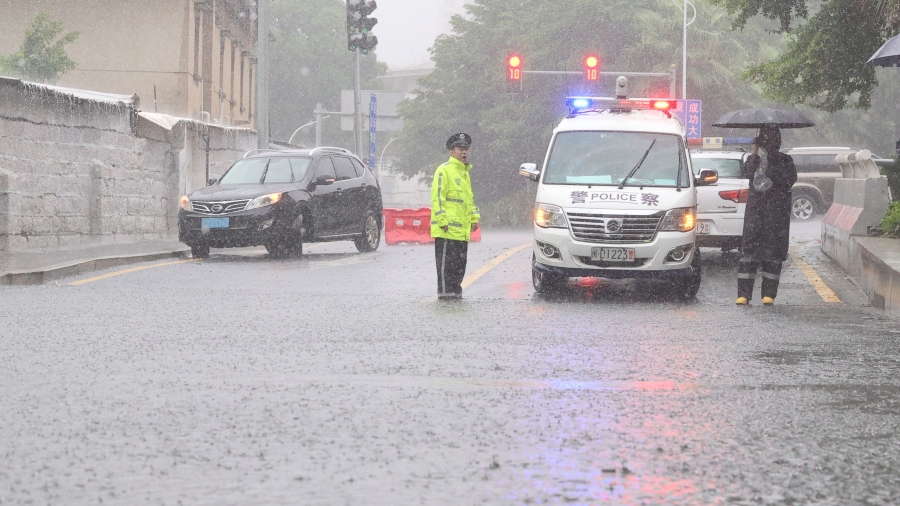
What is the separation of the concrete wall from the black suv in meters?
2.00

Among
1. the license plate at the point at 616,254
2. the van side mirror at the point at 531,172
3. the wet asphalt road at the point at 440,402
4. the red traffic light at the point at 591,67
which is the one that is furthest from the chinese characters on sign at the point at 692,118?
the wet asphalt road at the point at 440,402

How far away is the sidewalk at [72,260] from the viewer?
13945mm

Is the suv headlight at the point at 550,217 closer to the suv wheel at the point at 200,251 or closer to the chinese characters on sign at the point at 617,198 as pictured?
the chinese characters on sign at the point at 617,198

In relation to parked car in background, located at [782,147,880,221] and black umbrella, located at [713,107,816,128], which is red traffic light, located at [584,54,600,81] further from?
black umbrella, located at [713,107,816,128]

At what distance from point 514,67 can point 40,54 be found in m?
11.5

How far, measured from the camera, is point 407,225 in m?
25.3

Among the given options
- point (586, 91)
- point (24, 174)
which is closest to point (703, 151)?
point (24, 174)

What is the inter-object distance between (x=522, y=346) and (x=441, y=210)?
4.06 m

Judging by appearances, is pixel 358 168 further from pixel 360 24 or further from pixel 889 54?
pixel 889 54

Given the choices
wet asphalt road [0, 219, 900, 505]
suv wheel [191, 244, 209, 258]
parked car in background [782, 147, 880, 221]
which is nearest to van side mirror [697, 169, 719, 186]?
wet asphalt road [0, 219, 900, 505]

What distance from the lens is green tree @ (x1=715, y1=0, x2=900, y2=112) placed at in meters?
20.2

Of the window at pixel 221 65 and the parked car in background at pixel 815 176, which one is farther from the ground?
the window at pixel 221 65

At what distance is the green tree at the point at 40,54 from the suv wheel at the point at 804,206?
19.3 meters

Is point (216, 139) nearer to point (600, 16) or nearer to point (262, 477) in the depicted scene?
point (262, 477)
